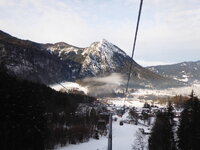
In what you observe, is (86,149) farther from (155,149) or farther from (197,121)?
(197,121)

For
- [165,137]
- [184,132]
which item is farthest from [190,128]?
[165,137]

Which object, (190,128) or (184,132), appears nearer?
Answer: (190,128)

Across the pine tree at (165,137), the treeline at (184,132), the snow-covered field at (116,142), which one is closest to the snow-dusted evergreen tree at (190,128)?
the treeline at (184,132)

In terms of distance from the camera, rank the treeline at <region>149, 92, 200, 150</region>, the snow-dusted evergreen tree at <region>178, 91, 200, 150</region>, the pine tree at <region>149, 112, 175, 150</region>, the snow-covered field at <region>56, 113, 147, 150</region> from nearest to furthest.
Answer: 1. the snow-dusted evergreen tree at <region>178, 91, 200, 150</region>
2. the treeline at <region>149, 92, 200, 150</region>
3. the pine tree at <region>149, 112, 175, 150</region>
4. the snow-covered field at <region>56, 113, 147, 150</region>

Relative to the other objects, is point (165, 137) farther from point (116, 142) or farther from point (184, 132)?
point (116, 142)

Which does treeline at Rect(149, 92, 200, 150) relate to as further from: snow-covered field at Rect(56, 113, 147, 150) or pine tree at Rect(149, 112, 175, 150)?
snow-covered field at Rect(56, 113, 147, 150)

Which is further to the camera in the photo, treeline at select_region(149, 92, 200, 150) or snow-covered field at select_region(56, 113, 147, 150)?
snow-covered field at select_region(56, 113, 147, 150)

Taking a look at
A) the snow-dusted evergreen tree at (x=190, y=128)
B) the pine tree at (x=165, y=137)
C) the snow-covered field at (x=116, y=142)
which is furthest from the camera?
the snow-covered field at (x=116, y=142)

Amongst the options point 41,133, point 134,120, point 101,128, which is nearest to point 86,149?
point 101,128

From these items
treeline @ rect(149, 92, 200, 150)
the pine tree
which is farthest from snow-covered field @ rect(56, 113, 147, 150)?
treeline @ rect(149, 92, 200, 150)

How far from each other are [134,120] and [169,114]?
112 meters

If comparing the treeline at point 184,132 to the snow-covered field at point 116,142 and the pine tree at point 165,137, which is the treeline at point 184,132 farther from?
the snow-covered field at point 116,142

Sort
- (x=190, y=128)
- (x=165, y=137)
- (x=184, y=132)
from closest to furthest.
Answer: (x=190, y=128), (x=184, y=132), (x=165, y=137)

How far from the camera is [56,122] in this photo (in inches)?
4604
